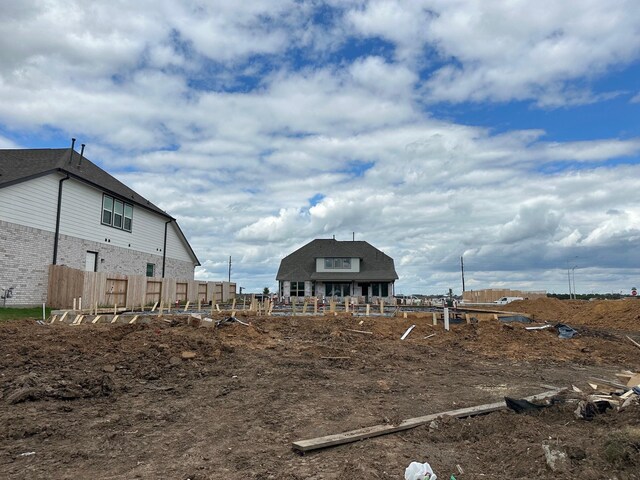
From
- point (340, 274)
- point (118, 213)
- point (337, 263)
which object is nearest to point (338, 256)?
point (337, 263)

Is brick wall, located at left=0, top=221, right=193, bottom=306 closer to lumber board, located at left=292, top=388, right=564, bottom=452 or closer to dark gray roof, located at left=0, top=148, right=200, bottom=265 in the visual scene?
dark gray roof, located at left=0, top=148, right=200, bottom=265

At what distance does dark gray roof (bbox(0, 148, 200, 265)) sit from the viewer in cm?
2067

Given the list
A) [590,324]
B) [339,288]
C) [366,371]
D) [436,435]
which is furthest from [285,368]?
[339,288]

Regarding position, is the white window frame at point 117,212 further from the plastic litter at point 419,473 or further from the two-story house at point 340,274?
the plastic litter at point 419,473

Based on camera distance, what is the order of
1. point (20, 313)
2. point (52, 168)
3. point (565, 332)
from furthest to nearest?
1. point (52, 168)
2. point (20, 313)
3. point (565, 332)

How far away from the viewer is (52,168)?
2141cm

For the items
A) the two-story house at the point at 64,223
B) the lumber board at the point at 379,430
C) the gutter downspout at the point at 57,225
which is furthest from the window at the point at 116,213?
the lumber board at the point at 379,430

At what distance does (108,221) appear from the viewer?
2597cm

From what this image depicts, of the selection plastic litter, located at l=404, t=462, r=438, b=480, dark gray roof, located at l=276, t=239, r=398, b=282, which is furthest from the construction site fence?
plastic litter, located at l=404, t=462, r=438, b=480

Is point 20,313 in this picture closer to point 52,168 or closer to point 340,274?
point 52,168

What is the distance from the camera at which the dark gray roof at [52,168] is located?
2067 cm

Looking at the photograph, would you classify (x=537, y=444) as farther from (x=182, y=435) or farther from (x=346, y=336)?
(x=346, y=336)

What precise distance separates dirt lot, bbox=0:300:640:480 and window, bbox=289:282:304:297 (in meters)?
28.8

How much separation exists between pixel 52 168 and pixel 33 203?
1965 mm
